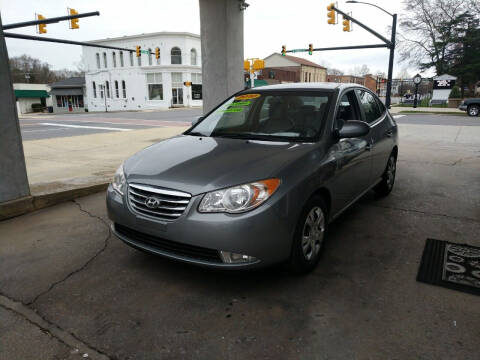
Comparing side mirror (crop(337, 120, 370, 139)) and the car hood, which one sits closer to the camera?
the car hood

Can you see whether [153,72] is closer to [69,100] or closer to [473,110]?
[69,100]

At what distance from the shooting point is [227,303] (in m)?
2.87

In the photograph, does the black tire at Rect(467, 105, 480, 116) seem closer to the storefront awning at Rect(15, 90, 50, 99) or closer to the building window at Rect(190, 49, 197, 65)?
the building window at Rect(190, 49, 197, 65)

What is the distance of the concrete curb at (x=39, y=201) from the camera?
4.70 meters

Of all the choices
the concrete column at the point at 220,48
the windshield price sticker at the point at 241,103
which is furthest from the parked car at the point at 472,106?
the windshield price sticker at the point at 241,103

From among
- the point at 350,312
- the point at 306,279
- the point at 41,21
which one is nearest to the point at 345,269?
the point at 306,279

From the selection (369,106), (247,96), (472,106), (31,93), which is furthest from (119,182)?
(31,93)

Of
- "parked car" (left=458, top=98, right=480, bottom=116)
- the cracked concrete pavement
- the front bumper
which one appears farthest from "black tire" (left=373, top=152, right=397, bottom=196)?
"parked car" (left=458, top=98, right=480, bottom=116)

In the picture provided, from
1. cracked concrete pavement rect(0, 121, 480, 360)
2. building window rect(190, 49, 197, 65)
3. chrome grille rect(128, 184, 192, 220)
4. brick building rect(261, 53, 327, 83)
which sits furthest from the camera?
brick building rect(261, 53, 327, 83)

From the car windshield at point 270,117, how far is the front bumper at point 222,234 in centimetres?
108

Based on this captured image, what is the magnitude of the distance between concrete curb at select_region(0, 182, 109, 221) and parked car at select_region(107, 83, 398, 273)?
7.01ft

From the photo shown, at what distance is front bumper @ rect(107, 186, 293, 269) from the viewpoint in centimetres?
267

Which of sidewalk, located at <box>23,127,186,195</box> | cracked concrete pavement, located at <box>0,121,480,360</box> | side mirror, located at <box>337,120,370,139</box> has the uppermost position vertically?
side mirror, located at <box>337,120,370,139</box>

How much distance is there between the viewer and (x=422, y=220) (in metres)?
4.62
